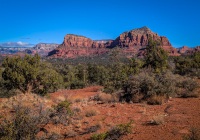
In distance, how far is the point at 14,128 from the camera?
→ 721cm

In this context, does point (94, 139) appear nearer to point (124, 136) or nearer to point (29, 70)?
point (124, 136)

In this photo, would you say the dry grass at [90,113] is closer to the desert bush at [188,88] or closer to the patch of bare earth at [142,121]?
the patch of bare earth at [142,121]

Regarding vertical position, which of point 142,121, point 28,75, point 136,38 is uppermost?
point 136,38

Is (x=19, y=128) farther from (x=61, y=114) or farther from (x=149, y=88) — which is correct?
(x=149, y=88)

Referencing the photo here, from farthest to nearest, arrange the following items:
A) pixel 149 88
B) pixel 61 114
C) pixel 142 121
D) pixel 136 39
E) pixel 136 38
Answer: pixel 136 38 < pixel 136 39 < pixel 149 88 < pixel 61 114 < pixel 142 121

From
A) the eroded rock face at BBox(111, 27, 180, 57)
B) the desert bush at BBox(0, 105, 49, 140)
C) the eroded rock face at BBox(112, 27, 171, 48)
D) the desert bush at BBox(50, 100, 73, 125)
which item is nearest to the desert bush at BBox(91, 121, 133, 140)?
the desert bush at BBox(0, 105, 49, 140)

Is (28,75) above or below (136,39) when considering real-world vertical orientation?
below

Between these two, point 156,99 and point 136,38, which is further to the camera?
point 136,38

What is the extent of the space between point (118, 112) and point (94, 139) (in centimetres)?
400

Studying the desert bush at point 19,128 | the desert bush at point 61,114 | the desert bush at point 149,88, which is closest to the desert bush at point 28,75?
the desert bush at point 149,88

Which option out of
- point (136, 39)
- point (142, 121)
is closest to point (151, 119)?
point (142, 121)

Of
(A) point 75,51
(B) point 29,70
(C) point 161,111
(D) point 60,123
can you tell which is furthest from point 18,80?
(A) point 75,51

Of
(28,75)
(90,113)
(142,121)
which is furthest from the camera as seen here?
(28,75)

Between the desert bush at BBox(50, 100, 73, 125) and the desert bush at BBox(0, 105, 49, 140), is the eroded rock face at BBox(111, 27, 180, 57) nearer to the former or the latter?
the desert bush at BBox(50, 100, 73, 125)
